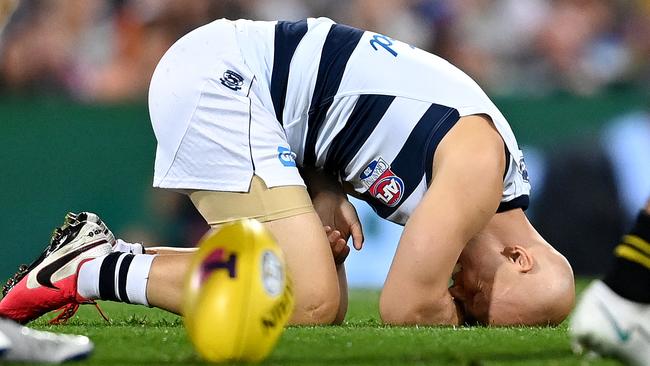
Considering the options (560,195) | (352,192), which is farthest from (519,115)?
(352,192)

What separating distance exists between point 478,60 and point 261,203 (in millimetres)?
4115

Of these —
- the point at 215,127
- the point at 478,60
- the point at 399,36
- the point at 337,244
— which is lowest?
the point at 478,60

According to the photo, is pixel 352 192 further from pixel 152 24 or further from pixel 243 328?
pixel 152 24

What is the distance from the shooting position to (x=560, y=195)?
727 cm

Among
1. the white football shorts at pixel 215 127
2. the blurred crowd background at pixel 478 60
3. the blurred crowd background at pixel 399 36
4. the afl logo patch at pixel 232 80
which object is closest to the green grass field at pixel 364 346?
the white football shorts at pixel 215 127

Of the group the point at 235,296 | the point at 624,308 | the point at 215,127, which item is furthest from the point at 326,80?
the point at 624,308

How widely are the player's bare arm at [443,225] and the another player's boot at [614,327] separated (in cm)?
113

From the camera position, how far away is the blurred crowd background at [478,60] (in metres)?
7.27

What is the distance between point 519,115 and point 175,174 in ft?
12.6

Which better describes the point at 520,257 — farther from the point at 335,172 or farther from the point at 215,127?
the point at 215,127

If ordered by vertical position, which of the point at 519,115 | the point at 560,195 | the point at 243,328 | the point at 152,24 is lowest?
the point at 560,195

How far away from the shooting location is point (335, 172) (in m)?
4.24

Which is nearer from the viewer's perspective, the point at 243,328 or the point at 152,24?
the point at 243,328

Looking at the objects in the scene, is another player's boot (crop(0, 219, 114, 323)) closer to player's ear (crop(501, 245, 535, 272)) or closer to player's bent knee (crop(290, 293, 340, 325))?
player's bent knee (crop(290, 293, 340, 325))
